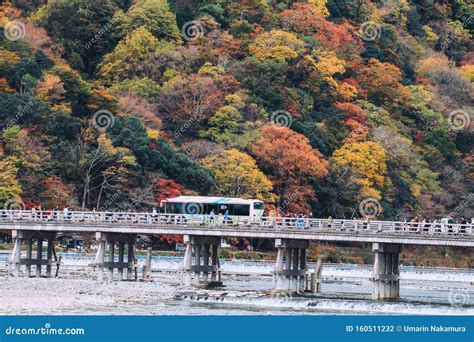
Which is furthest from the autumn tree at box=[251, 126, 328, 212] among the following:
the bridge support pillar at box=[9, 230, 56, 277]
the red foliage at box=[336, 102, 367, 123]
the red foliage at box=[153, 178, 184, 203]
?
the bridge support pillar at box=[9, 230, 56, 277]

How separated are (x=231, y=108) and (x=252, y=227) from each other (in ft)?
149

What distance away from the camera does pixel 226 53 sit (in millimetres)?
126312

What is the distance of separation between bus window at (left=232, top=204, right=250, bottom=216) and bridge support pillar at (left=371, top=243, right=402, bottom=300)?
13740 millimetres

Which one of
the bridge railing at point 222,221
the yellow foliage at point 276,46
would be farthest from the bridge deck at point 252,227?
the yellow foliage at point 276,46

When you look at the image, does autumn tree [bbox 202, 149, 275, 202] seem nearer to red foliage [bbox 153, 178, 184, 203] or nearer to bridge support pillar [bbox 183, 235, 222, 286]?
red foliage [bbox 153, 178, 184, 203]

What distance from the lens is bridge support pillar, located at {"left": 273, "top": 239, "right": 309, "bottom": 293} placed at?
223 feet

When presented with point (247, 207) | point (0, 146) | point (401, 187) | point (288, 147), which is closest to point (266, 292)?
point (247, 207)

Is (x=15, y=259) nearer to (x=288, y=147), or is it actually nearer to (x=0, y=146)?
(x=0, y=146)

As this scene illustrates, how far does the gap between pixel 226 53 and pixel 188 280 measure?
57764mm

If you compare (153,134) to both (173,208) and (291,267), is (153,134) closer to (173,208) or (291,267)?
(173,208)

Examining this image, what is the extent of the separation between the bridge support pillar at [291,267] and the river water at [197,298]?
99 centimetres

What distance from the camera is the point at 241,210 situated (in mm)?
79062

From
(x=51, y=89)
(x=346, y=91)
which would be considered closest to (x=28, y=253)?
(x=51, y=89)

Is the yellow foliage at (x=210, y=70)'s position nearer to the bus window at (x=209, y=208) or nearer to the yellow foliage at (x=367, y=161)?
the yellow foliage at (x=367, y=161)
